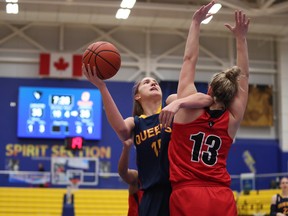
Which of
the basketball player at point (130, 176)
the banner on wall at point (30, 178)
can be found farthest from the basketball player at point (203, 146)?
the banner on wall at point (30, 178)

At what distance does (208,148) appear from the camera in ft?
11.8

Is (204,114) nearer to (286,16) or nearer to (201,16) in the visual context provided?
(201,16)

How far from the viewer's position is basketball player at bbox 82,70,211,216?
3.88 meters

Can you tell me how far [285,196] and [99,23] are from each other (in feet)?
35.3

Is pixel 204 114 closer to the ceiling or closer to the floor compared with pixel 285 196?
closer to the ceiling

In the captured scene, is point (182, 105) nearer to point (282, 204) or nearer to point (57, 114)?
point (282, 204)

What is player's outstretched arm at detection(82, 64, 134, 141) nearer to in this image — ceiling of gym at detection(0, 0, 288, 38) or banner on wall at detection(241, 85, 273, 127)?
ceiling of gym at detection(0, 0, 288, 38)

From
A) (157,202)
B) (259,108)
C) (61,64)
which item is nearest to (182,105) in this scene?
(157,202)

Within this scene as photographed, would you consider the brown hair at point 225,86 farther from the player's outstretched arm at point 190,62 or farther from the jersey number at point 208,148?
the jersey number at point 208,148

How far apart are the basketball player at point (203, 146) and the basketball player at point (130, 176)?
2.23ft

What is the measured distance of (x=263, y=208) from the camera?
1430cm

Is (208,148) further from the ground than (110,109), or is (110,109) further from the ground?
(110,109)

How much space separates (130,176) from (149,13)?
13265 millimetres

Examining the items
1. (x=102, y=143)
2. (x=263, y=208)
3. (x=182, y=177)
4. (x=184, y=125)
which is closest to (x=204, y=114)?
(x=184, y=125)
